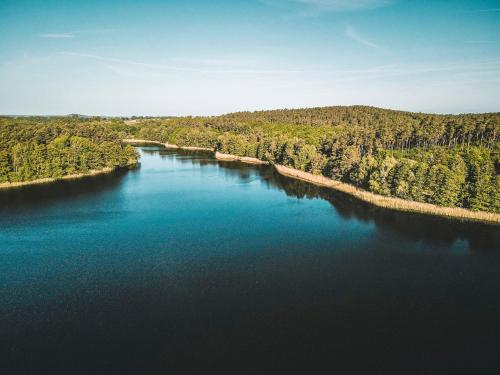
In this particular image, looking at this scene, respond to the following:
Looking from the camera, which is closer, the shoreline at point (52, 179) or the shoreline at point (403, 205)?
the shoreline at point (403, 205)

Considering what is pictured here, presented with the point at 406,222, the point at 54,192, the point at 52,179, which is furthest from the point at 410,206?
the point at 52,179

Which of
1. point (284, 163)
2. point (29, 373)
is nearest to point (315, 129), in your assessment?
point (284, 163)

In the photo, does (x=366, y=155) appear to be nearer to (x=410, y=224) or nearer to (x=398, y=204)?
(x=398, y=204)

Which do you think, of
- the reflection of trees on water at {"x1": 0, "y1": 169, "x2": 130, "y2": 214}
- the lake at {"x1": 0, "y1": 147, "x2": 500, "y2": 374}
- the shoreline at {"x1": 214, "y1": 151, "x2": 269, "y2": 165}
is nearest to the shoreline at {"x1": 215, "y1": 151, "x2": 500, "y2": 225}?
the lake at {"x1": 0, "y1": 147, "x2": 500, "y2": 374}

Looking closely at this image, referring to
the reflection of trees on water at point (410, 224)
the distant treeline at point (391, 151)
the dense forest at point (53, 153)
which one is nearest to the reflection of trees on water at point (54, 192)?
the dense forest at point (53, 153)

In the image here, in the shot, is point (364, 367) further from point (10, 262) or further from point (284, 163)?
point (284, 163)

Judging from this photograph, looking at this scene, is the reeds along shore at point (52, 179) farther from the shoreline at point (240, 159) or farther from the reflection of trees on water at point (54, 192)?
the shoreline at point (240, 159)
